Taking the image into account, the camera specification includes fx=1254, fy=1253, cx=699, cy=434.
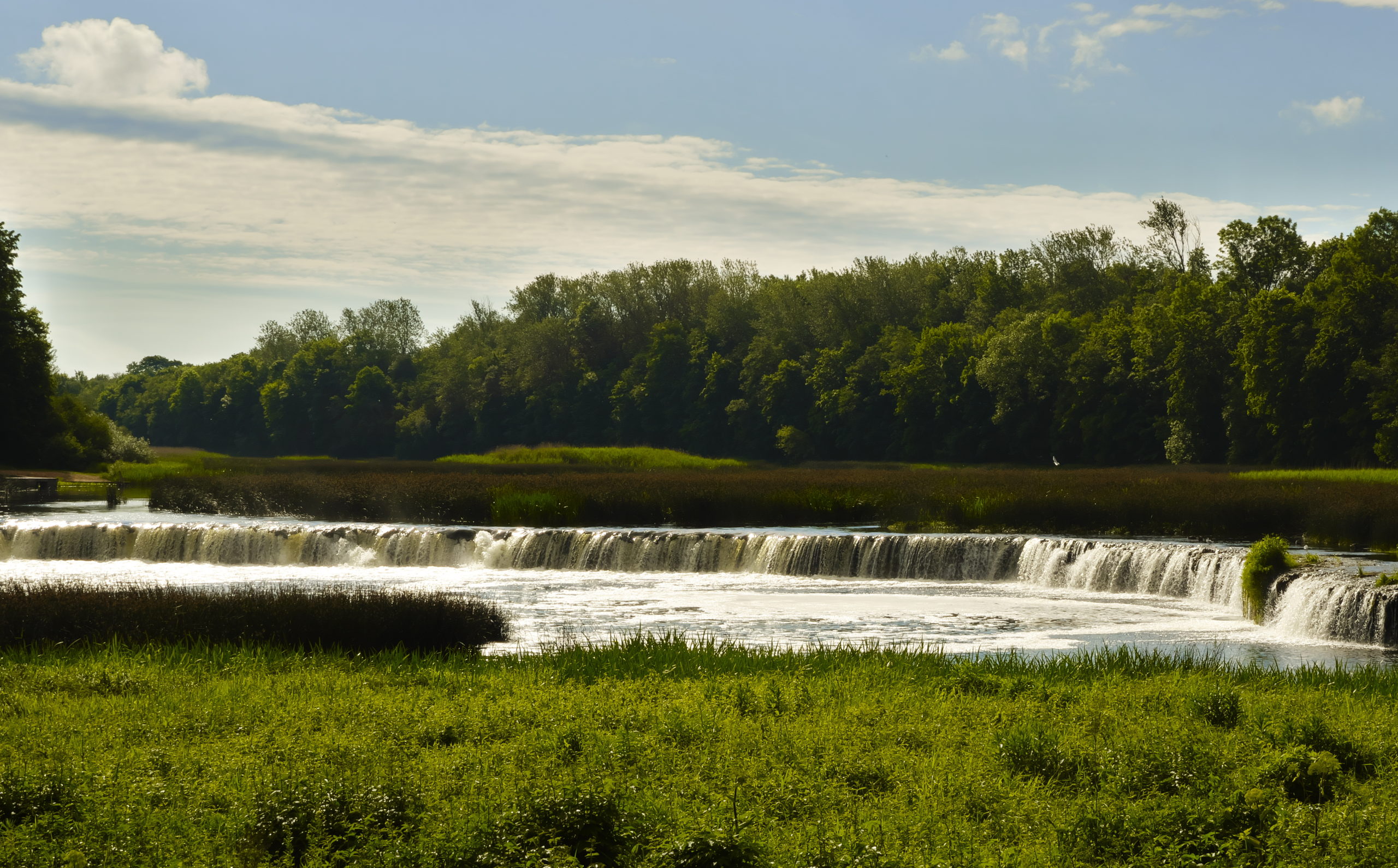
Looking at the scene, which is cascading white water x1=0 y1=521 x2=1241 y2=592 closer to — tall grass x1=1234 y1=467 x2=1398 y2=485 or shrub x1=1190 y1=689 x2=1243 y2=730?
shrub x1=1190 y1=689 x2=1243 y2=730

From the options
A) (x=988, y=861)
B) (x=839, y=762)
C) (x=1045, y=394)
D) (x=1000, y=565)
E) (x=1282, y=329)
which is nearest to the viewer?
(x=988, y=861)

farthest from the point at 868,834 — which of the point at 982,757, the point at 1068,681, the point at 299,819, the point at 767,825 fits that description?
the point at 1068,681

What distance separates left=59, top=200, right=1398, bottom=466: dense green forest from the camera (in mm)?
53344

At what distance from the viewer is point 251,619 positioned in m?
16.4

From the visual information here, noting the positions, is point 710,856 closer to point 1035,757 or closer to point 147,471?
point 1035,757

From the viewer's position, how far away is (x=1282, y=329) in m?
53.4

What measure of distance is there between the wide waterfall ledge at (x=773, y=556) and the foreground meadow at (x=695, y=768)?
298 inches

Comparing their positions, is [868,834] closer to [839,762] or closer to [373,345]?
[839,762]

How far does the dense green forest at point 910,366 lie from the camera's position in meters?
53.3

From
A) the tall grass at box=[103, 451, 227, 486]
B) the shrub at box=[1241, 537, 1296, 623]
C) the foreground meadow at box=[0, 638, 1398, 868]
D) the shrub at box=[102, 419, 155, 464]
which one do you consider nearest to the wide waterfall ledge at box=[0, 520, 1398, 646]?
the shrub at box=[1241, 537, 1296, 623]

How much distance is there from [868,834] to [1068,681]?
637 cm

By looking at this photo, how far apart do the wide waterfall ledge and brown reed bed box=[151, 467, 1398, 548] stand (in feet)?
11.2

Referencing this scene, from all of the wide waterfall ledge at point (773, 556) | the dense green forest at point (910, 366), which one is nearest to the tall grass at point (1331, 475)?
the dense green forest at point (910, 366)

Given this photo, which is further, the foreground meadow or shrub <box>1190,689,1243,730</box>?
shrub <box>1190,689,1243,730</box>
